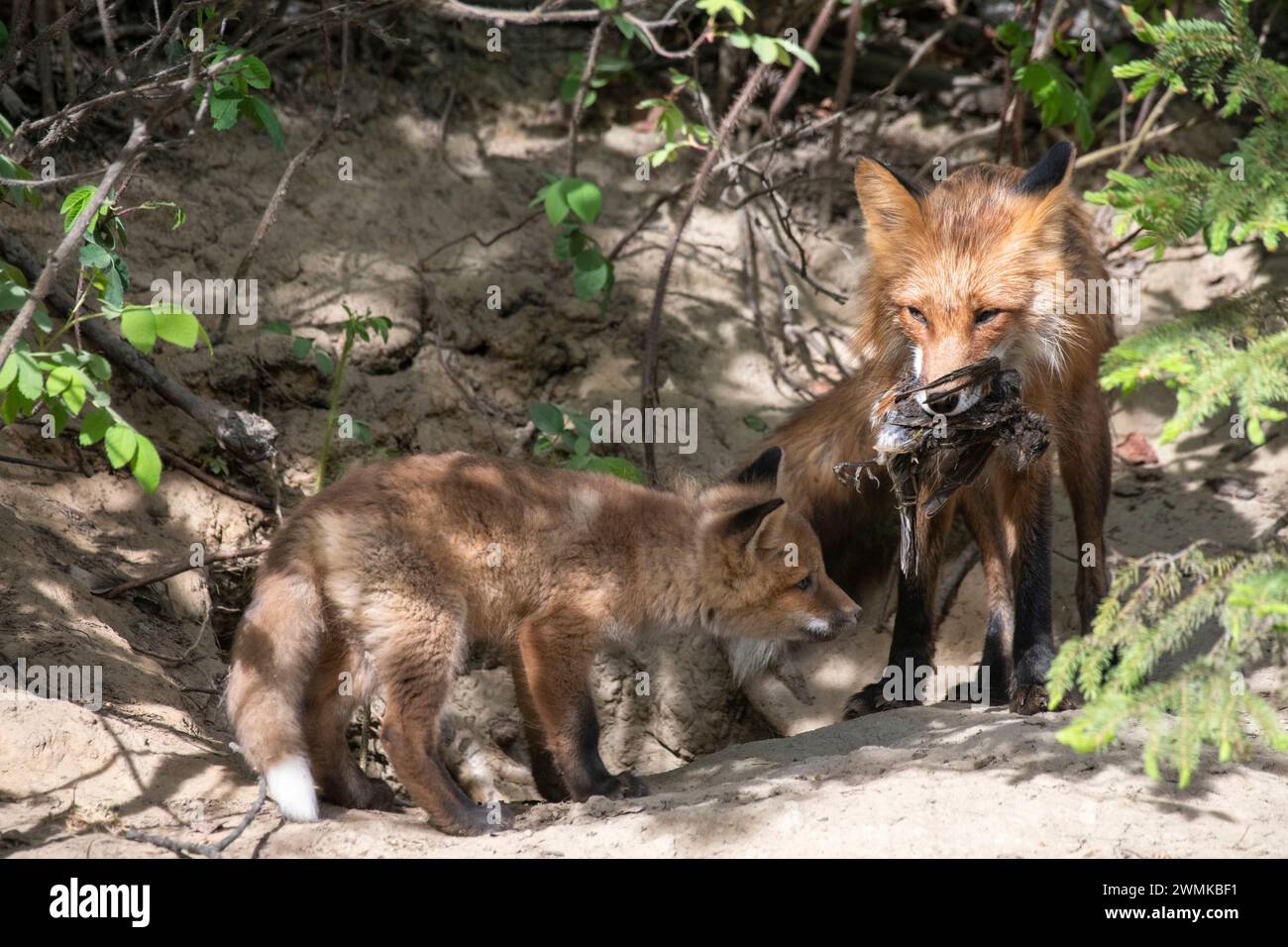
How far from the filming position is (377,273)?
7.33m

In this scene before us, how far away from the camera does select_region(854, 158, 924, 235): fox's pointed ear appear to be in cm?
524

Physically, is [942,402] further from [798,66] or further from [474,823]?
[798,66]

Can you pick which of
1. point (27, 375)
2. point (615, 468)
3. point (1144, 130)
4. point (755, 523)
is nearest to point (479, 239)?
point (615, 468)

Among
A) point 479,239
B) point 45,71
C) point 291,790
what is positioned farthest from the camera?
point 479,239

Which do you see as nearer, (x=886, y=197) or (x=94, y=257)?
(x=94, y=257)

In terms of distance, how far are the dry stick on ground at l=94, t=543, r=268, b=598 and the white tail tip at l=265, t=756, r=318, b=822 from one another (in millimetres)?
1232

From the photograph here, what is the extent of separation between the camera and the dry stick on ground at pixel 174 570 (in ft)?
17.4

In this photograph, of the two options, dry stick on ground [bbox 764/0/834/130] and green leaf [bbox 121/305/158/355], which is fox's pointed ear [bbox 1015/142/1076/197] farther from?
green leaf [bbox 121/305/158/355]

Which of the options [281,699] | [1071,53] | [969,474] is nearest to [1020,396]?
[969,474]

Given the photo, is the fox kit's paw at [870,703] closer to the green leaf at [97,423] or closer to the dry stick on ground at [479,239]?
the dry stick on ground at [479,239]

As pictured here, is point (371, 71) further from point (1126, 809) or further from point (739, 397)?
point (1126, 809)

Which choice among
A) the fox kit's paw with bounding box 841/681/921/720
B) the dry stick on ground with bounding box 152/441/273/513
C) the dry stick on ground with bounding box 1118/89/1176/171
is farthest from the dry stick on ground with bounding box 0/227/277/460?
the dry stick on ground with bounding box 1118/89/1176/171

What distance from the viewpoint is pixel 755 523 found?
5.23 m

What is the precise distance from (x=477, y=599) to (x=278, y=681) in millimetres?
848
